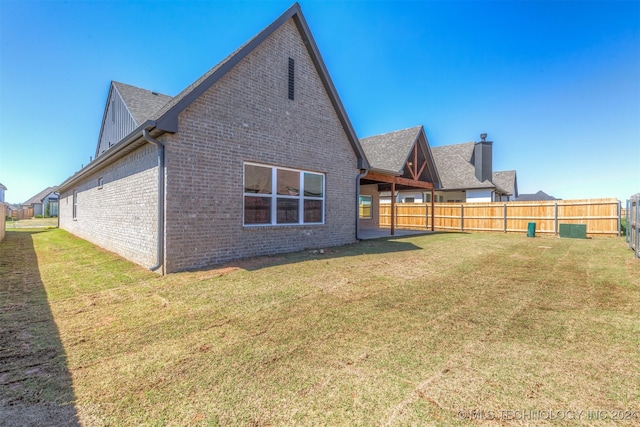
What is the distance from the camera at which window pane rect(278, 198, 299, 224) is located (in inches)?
344

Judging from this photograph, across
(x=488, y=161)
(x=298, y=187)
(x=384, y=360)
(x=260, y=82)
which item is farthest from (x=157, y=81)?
(x=488, y=161)

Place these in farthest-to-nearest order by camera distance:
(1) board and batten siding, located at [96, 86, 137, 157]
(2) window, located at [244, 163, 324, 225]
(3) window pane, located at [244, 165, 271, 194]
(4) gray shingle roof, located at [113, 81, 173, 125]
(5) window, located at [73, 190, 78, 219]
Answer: (5) window, located at [73, 190, 78, 219] → (1) board and batten siding, located at [96, 86, 137, 157] → (4) gray shingle roof, located at [113, 81, 173, 125] → (2) window, located at [244, 163, 324, 225] → (3) window pane, located at [244, 165, 271, 194]

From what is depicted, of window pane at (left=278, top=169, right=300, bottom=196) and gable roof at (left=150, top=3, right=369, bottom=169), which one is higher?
gable roof at (left=150, top=3, right=369, bottom=169)

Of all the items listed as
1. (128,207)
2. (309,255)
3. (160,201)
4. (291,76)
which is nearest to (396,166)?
(291,76)

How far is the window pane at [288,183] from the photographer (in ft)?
28.7

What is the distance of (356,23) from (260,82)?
598 centimetres

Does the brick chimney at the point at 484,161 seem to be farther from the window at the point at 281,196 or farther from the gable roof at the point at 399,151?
the window at the point at 281,196

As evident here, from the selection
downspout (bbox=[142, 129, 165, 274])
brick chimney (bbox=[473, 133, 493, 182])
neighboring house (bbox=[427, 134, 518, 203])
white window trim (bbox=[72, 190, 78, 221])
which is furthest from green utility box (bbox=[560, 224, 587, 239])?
white window trim (bbox=[72, 190, 78, 221])

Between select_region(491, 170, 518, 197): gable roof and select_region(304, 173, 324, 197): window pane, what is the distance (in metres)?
24.8

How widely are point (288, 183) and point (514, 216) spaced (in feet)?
49.9

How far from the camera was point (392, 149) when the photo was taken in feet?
55.9

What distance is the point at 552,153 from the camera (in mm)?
20750

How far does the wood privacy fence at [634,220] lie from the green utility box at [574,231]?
12.7 ft

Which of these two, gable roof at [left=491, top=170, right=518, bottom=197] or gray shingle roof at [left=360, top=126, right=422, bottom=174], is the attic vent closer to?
gray shingle roof at [left=360, top=126, right=422, bottom=174]
